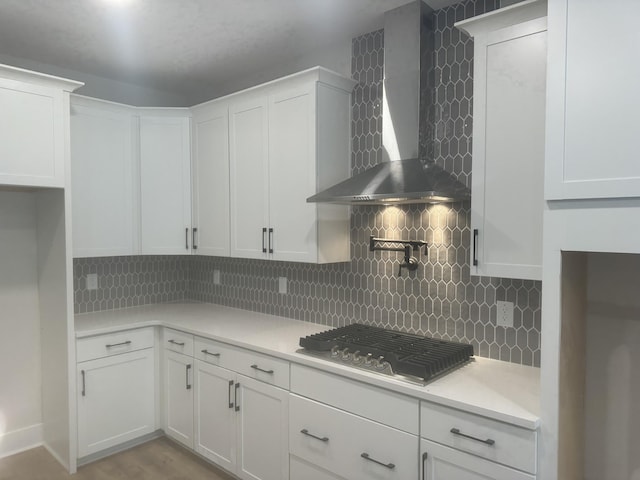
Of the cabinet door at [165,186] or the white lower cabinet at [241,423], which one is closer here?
the white lower cabinet at [241,423]

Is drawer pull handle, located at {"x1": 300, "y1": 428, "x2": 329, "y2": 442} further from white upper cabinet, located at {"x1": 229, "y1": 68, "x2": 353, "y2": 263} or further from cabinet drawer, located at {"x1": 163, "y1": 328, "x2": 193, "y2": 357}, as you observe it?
cabinet drawer, located at {"x1": 163, "y1": 328, "x2": 193, "y2": 357}

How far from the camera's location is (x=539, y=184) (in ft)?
6.01

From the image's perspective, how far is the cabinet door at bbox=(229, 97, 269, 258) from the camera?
3.01m

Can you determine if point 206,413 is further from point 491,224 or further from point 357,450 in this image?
point 491,224

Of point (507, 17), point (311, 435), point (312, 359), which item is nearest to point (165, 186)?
point (312, 359)

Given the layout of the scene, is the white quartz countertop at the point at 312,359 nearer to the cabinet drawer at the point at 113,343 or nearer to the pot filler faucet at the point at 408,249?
the cabinet drawer at the point at 113,343

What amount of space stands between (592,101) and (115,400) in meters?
3.26

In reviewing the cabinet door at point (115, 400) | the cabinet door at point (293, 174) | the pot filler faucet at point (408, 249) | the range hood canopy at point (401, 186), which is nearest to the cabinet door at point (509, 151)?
the range hood canopy at point (401, 186)

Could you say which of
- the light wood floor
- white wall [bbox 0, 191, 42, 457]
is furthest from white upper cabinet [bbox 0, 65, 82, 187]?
the light wood floor

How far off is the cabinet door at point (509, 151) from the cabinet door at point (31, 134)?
2.44 metres

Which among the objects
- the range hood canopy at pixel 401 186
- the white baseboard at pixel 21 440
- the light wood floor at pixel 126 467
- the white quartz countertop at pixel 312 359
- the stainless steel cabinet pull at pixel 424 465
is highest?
the range hood canopy at pixel 401 186

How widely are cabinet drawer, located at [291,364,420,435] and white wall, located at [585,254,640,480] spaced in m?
0.85

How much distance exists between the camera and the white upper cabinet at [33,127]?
2582 mm

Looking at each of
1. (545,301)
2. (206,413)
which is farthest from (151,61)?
(545,301)
